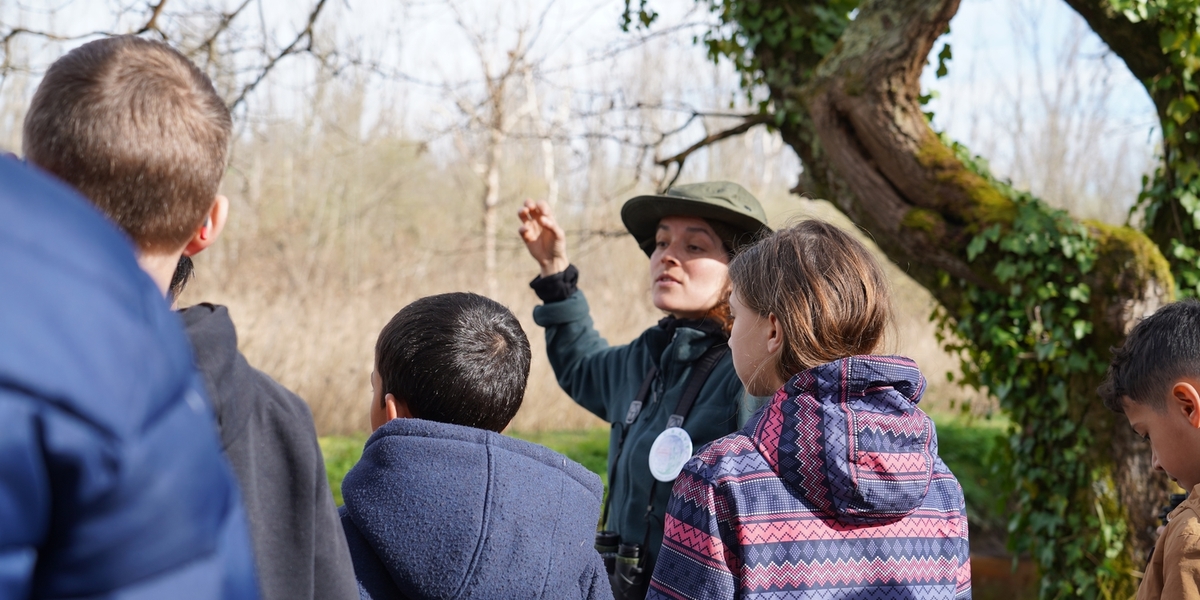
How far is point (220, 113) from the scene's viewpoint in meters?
1.17

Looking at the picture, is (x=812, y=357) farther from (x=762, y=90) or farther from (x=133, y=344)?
(x=762, y=90)

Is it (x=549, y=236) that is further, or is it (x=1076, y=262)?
(x=1076, y=262)

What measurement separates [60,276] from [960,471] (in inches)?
372

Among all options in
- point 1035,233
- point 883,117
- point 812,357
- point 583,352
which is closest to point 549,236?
point 583,352

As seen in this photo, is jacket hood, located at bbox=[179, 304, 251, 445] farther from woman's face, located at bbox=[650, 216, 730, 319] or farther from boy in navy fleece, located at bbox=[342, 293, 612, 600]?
woman's face, located at bbox=[650, 216, 730, 319]

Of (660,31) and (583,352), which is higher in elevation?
(660,31)

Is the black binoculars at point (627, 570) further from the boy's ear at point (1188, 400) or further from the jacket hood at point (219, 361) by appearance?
the jacket hood at point (219, 361)

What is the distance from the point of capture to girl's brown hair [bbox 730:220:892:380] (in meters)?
1.85

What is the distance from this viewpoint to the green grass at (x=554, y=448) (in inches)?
273

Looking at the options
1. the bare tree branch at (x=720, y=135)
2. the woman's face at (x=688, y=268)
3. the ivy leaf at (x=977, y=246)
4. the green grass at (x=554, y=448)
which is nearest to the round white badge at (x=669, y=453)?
the woman's face at (x=688, y=268)

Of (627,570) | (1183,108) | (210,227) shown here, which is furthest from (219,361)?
(1183,108)

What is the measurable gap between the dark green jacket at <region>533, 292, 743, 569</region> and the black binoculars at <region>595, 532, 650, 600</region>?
0.04m

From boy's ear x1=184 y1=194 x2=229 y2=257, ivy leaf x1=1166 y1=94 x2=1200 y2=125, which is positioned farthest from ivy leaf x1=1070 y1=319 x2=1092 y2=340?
boy's ear x1=184 y1=194 x2=229 y2=257


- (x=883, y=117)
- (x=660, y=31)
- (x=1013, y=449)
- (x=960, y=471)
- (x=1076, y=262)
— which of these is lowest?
(x=960, y=471)
